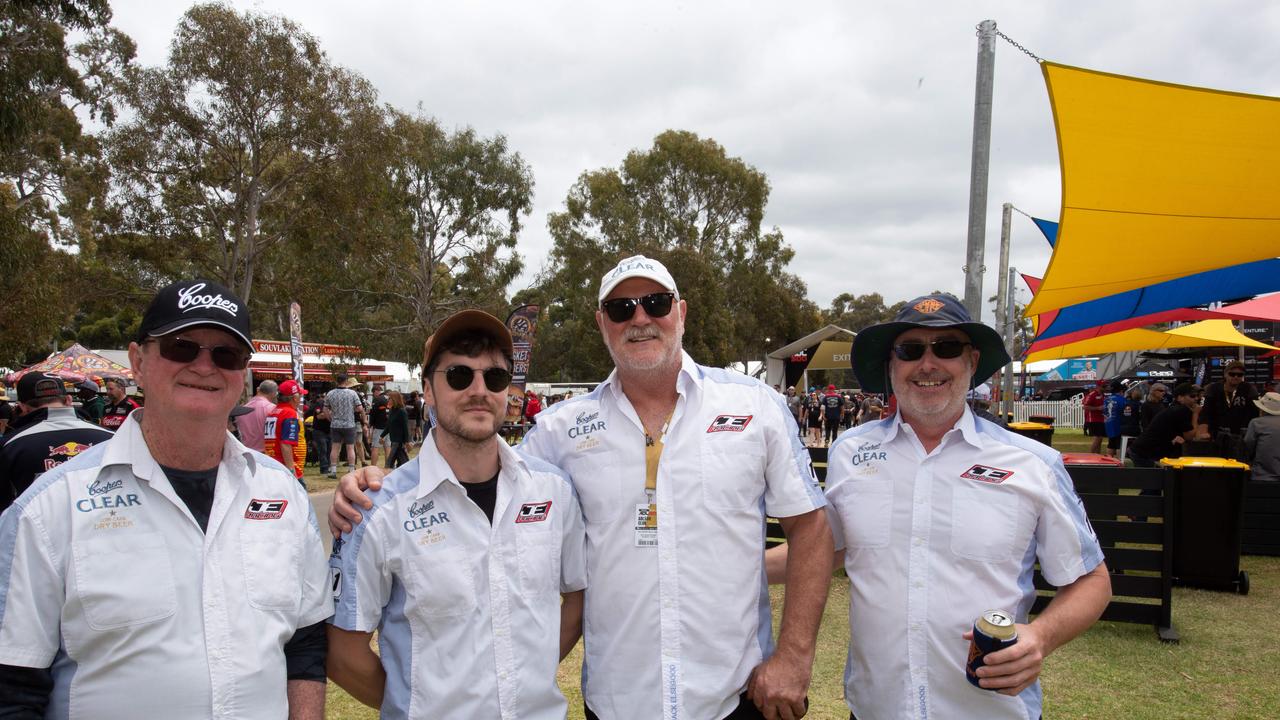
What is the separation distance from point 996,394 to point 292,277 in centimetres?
1966

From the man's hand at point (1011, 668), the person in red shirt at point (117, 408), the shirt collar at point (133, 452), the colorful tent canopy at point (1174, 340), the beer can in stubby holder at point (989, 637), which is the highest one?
the colorful tent canopy at point (1174, 340)

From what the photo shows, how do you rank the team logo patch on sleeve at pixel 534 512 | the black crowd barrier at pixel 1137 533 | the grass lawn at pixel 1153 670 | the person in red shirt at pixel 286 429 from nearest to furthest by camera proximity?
the team logo patch on sleeve at pixel 534 512, the grass lawn at pixel 1153 670, the black crowd barrier at pixel 1137 533, the person in red shirt at pixel 286 429

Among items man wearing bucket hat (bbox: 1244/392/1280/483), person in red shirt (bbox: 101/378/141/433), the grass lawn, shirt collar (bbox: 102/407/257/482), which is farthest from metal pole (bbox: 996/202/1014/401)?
shirt collar (bbox: 102/407/257/482)

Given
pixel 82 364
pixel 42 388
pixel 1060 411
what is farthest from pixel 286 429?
pixel 1060 411

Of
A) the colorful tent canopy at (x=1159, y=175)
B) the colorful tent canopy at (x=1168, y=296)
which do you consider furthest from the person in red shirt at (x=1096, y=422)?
the colorful tent canopy at (x=1159, y=175)

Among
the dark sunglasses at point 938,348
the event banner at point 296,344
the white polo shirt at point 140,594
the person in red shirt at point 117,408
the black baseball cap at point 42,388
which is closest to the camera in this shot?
the white polo shirt at point 140,594

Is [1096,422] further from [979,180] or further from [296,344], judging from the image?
[296,344]

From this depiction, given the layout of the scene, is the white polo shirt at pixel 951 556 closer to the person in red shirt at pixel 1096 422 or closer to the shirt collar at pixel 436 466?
the shirt collar at pixel 436 466

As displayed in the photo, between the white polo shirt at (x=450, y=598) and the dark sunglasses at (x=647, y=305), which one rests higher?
the dark sunglasses at (x=647, y=305)

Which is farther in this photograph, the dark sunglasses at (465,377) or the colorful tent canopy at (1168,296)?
the colorful tent canopy at (1168,296)

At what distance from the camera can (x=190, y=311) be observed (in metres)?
1.88

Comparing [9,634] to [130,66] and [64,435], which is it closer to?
[64,435]

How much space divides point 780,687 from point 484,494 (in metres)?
1.03

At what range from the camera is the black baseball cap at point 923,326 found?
244 cm
